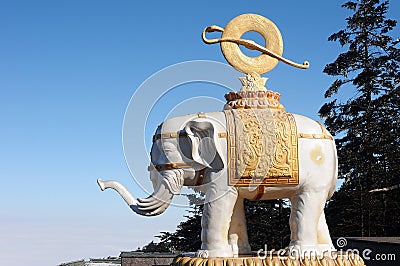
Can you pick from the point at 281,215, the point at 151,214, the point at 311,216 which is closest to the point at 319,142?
the point at 311,216

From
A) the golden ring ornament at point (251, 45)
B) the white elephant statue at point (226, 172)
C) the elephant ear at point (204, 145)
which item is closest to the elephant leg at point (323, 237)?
the white elephant statue at point (226, 172)

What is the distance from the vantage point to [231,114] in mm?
3855

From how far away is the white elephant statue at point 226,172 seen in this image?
373 cm

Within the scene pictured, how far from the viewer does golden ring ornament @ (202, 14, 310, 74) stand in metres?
4.08

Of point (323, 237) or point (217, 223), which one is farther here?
point (323, 237)

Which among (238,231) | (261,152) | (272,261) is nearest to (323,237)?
(272,261)

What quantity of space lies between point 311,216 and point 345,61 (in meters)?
8.64

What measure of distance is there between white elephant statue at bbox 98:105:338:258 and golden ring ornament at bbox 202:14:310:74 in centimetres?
41

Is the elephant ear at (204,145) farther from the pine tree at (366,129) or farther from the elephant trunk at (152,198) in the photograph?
the pine tree at (366,129)

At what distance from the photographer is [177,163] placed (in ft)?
12.4

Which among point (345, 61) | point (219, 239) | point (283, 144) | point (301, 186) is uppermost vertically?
point (345, 61)

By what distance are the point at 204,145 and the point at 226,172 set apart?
0.25m

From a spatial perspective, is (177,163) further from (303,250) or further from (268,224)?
(268,224)

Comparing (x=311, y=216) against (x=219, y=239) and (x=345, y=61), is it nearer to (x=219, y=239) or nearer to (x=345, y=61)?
(x=219, y=239)
